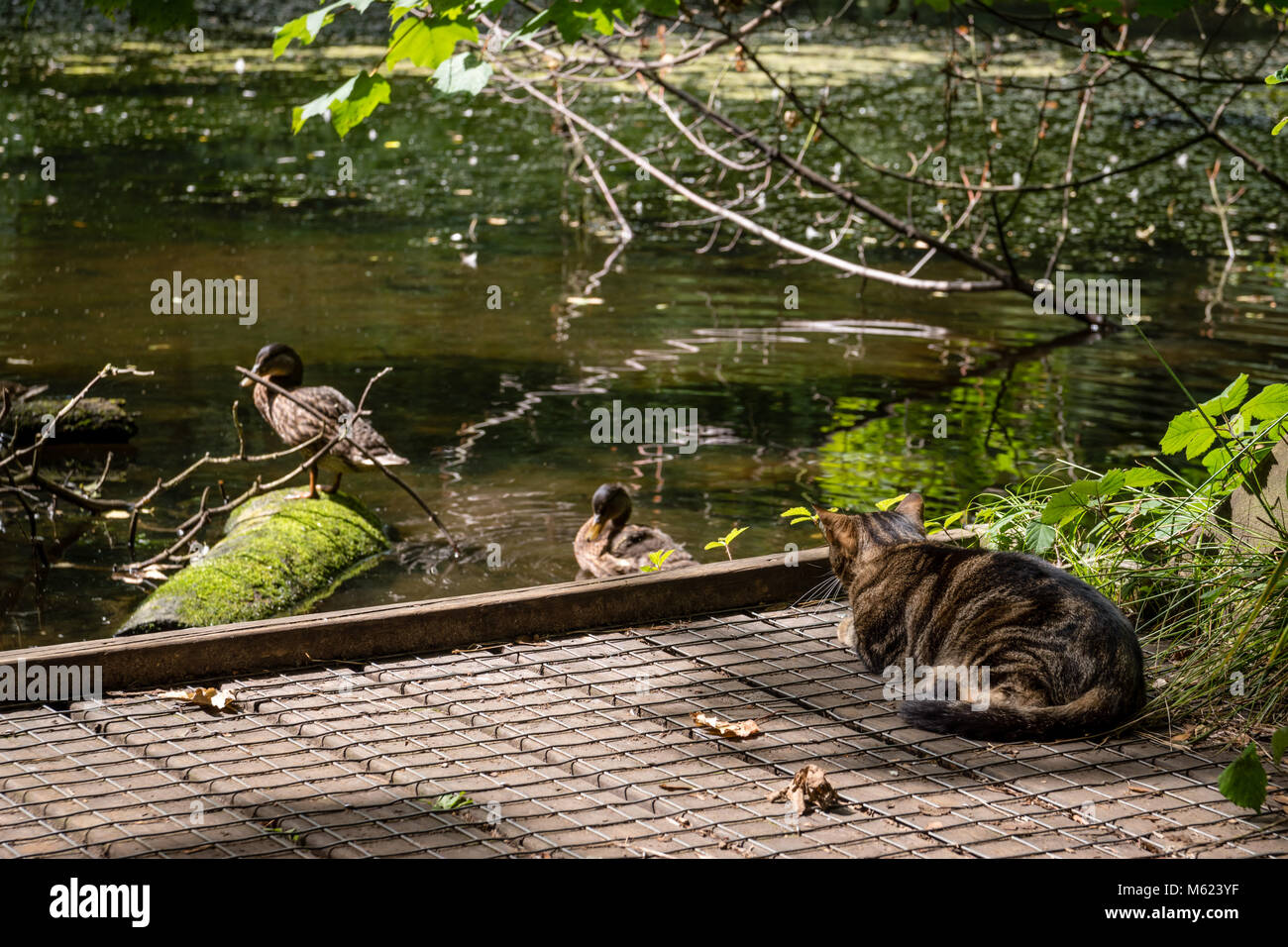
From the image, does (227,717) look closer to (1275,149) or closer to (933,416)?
(933,416)

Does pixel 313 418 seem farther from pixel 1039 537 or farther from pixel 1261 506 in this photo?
pixel 1261 506

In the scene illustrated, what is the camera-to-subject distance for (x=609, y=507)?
8547 mm

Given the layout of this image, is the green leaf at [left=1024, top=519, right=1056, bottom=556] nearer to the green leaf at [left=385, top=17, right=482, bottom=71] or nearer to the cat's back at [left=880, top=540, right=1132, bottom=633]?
the cat's back at [left=880, top=540, right=1132, bottom=633]

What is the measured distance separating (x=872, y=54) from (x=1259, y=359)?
21520mm

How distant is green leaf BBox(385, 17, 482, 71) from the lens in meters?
4.90

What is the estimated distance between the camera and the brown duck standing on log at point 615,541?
827 cm

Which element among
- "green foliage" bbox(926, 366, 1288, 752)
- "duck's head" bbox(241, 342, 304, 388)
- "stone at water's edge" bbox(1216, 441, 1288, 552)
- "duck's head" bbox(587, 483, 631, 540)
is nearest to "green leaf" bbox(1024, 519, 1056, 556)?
"green foliage" bbox(926, 366, 1288, 752)

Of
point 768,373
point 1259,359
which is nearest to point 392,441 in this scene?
point 768,373

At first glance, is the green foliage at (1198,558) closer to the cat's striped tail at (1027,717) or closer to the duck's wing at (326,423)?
the cat's striped tail at (1027,717)

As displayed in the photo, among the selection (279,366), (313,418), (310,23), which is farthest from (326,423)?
(310,23)

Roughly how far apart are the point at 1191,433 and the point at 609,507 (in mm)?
4073

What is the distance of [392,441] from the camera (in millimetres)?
10898

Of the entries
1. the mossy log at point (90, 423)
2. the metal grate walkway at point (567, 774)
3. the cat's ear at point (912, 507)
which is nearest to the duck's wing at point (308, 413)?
the mossy log at point (90, 423)

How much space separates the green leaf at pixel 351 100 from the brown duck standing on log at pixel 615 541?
145 inches
